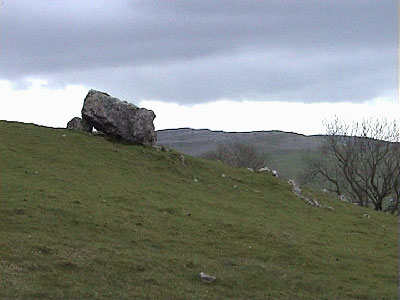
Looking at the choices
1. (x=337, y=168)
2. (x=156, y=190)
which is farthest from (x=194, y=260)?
(x=337, y=168)

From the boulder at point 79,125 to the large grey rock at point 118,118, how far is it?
1.29m

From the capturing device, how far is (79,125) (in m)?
39.9

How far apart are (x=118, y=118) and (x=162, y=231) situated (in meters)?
15.6

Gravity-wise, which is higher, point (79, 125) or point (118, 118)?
point (118, 118)

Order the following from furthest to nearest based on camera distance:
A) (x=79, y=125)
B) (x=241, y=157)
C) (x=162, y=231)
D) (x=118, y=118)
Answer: (x=241, y=157), (x=79, y=125), (x=118, y=118), (x=162, y=231)

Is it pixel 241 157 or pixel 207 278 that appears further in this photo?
pixel 241 157

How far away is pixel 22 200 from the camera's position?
24.5 meters

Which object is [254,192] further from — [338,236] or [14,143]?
[14,143]

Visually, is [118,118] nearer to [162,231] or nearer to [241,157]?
[162,231]

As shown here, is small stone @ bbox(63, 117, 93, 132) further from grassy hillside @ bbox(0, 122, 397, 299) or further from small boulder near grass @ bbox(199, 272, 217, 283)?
small boulder near grass @ bbox(199, 272, 217, 283)

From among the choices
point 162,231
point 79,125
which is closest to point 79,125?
point 79,125

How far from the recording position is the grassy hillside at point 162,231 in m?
17.5

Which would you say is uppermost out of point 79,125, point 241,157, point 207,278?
point 79,125

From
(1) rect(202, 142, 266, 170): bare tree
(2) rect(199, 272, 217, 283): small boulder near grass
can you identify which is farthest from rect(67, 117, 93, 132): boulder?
(1) rect(202, 142, 266, 170): bare tree
